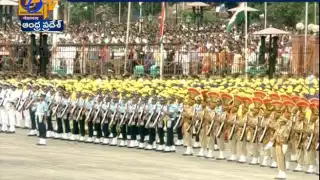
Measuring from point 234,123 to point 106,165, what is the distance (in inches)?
147

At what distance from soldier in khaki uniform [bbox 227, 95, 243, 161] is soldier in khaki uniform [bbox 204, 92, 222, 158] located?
56cm

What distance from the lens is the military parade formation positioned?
32.1 m

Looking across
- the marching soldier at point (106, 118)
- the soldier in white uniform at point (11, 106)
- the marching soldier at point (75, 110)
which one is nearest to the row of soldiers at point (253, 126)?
the marching soldier at point (106, 118)

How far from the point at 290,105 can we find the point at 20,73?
70.3 ft

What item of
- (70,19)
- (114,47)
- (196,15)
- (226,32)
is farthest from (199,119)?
(70,19)

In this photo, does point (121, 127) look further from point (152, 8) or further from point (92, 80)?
point (152, 8)

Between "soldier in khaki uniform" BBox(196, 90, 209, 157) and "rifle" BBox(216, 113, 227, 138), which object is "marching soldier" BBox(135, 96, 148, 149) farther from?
"rifle" BBox(216, 113, 227, 138)

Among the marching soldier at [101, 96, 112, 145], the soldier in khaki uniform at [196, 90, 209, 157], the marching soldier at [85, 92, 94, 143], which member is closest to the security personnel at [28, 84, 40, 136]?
the marching soldier at [85, 92, 94, 143]

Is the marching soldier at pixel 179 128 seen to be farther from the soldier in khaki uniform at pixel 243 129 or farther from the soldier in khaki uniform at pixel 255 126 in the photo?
the soldier in khaki uniform at pixel 255 126

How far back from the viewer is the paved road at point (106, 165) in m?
30.2

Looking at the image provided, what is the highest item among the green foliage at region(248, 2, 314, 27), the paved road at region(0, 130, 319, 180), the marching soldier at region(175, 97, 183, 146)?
the green foliage at region(248, 2, 314, 27)

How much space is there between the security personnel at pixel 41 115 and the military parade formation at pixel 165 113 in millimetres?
30

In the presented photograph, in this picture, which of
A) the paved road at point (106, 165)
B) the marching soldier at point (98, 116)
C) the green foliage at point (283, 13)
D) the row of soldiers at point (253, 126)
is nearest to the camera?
the row of soldiers at point (253, 126)

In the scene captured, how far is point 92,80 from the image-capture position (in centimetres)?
4150
